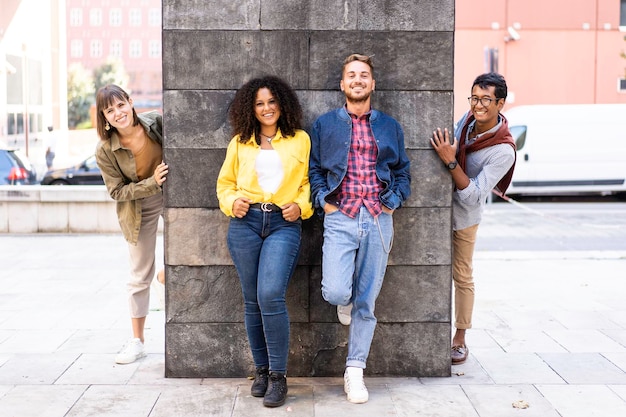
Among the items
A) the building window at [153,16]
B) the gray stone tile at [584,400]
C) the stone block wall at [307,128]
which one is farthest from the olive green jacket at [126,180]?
the building window at [153,16]

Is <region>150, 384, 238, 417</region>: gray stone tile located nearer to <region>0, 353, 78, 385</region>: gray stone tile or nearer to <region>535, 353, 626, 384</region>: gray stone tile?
<region>0, 353, 78, 385</region>: gray stone tile

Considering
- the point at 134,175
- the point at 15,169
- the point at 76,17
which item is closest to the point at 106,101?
the point at 134,175

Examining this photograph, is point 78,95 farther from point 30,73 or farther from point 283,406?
point 283,406

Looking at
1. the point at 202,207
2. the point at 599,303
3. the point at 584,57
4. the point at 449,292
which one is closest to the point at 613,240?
the point at 599,303

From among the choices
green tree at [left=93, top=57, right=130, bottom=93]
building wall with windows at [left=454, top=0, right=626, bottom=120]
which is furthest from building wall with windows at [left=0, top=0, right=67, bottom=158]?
building wall with windows at [left=454, top=0, right=626, bottom=120]

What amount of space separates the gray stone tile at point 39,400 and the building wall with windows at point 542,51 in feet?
68.2

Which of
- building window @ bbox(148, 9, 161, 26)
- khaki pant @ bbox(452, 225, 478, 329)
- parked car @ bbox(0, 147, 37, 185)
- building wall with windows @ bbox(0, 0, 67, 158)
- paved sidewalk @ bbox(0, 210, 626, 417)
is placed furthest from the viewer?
building window @ bbox(148, 9, 161, 26)

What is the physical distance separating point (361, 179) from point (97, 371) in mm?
2180

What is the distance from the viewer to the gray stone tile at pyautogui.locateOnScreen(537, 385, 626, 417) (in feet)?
15.1

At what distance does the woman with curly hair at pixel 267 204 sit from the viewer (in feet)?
15.4

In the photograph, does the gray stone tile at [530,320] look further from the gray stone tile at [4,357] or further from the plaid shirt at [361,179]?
the gray stone tile at [4,357]

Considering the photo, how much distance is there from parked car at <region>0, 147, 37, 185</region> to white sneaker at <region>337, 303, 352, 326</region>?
9.91 m

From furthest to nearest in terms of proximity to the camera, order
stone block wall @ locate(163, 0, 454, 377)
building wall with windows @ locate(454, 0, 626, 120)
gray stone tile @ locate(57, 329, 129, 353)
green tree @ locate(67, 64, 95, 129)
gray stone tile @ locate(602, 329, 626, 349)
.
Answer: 1. building wall with windows @ locate(454, 0, 626, 120)
2. green tree @ locate(67, 64, 95, 129)
3. gray stone tile @ locate(602, 329, 626, 349)
4. gray stone tile @ locate(57, 329, 129, 353)
5. stone block wall @ locate(163, 0, 454, 377)

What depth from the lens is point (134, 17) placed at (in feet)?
53.8
